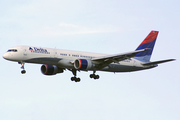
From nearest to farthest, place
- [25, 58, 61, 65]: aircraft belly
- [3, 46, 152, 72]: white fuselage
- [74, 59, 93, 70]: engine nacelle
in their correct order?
[3, 46, 152, 72]: white fuselage, [25, 58, 61, 65]: aircraft belly, [74, 59, 93, 70]: engine nacelle

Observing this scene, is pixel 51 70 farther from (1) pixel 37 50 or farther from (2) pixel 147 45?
(2) pixel 147 45

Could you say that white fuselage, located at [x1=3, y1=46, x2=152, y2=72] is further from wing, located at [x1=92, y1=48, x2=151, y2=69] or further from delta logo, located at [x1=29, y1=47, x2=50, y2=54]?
wing, located at [x1=92, y1=48, x2=151, y2=69]

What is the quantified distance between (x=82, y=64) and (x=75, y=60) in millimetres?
1449

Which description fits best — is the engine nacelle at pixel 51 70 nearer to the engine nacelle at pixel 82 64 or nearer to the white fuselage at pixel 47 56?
the white fuselage at pixel 47 56

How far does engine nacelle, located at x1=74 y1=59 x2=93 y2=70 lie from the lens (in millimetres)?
49844

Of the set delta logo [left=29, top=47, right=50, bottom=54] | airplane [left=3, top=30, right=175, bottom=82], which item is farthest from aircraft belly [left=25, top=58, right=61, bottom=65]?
delta logo [left=29, top=47, right=50, bottom=54]

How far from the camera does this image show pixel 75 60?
50688mm

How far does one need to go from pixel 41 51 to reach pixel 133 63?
16.5 m

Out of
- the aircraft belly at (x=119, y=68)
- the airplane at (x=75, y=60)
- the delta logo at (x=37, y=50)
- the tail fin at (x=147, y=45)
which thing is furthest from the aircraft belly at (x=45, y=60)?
the tail fin at (x=147, y=45)

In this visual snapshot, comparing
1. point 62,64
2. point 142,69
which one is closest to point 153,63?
point 142,69

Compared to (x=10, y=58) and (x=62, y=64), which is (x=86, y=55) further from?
(x=10, y=58)

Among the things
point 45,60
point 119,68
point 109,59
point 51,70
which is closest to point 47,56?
point 45,60

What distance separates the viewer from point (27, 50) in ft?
160

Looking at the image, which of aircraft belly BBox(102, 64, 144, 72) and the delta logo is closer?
the delta logo
